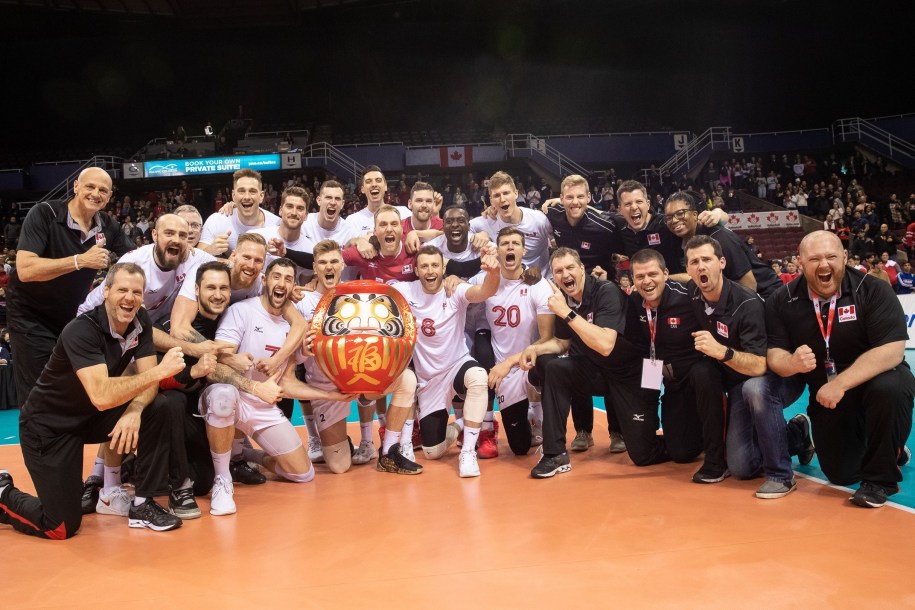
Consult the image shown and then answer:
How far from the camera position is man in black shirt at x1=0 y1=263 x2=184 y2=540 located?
410 centimetres

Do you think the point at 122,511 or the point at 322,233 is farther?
the point at 322,233

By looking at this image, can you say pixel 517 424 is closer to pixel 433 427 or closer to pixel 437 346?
pixel 433 427

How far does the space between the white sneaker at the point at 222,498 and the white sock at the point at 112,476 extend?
25.4 inches

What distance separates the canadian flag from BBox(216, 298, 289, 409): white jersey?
2195 cm

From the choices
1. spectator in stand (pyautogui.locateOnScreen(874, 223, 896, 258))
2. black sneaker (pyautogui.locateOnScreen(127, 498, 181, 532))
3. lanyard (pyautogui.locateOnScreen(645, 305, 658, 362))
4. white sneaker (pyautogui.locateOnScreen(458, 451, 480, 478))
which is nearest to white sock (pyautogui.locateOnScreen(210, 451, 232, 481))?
black sneaker (pyautogui.locateOnScreen(127, 498, 181, 532))

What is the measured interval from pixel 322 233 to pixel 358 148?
20341 mm

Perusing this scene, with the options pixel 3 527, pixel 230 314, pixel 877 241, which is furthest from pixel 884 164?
pixel 3 527

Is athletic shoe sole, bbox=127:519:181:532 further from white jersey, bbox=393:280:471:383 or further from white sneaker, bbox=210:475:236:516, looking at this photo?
white jersey, bbox=393:280:471:383

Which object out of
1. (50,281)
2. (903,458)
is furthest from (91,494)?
(903,458)

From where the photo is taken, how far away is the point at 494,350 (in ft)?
20.5

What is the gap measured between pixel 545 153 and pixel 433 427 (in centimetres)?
2236

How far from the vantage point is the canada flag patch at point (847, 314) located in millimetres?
4391

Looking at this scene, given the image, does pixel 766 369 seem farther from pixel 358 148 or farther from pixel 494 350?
pixel 358 148

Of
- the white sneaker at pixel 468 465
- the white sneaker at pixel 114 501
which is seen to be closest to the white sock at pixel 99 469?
the white sneaker at pixel 114 501
